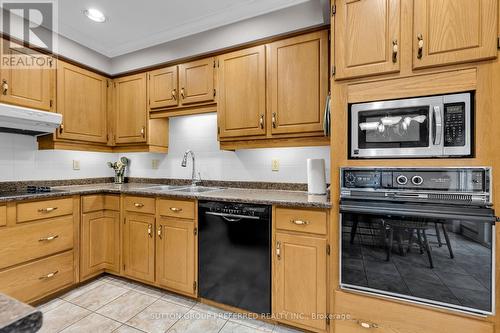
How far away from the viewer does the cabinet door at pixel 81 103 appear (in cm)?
246

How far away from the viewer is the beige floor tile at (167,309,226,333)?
1.76 meters

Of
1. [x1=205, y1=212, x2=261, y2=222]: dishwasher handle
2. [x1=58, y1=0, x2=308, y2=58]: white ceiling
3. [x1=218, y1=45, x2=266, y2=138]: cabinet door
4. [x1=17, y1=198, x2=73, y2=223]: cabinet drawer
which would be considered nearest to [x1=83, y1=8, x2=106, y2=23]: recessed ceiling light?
[x1=58, y1=0, x2=308, y2=58]: white ceiling

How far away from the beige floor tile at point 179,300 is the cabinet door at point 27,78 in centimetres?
207

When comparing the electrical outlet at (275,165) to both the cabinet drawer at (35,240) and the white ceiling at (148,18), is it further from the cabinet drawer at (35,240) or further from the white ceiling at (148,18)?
the cabinet drawer at (35,240)

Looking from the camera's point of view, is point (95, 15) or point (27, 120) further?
point (95, 15)

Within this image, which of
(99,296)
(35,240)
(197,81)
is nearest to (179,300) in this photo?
(99,296)

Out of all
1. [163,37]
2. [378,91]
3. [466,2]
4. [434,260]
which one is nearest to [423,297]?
[434,260]

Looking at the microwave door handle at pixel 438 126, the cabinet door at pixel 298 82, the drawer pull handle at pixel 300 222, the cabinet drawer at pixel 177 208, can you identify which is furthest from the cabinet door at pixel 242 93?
the microwave door handle at pixel 438 126

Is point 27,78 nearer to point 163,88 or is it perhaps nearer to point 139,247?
point 163,88

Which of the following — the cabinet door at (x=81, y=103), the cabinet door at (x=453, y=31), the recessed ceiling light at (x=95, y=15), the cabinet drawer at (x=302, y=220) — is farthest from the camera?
the cabinet door at (x=81, y=103)

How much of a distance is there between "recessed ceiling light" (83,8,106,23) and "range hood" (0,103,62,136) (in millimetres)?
928

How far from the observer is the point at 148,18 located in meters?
2.24

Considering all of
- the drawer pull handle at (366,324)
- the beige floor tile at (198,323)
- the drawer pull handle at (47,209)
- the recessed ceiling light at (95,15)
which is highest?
the recessed ceiling light at (95,15)

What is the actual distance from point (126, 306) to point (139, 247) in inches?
19.0
